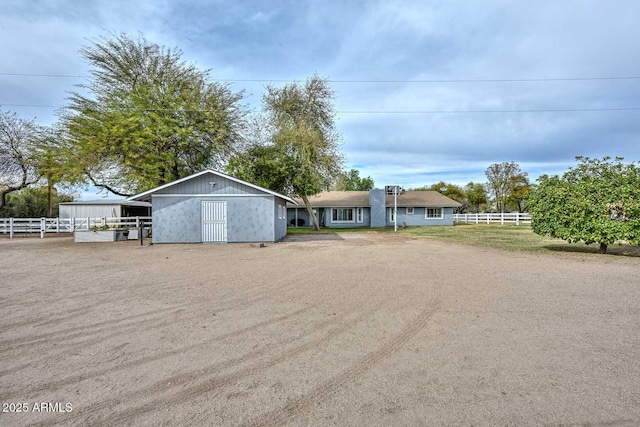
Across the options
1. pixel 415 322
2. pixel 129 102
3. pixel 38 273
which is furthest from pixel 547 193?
pixel 129 102

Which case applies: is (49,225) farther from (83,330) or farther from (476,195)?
(476,195)

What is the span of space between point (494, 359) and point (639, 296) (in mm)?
4821

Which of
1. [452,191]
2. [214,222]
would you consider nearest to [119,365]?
[214,222]

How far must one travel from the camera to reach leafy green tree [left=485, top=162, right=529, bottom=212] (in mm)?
52781

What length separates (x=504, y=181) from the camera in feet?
179

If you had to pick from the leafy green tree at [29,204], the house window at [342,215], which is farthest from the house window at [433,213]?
the leafy green tree at [29,204]

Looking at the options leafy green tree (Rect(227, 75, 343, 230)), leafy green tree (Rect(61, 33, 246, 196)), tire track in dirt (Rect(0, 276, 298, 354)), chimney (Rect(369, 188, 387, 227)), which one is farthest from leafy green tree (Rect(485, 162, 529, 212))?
tire track in dirt (Rect(0, 276, 298, 354))

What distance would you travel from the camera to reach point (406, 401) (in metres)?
2.75

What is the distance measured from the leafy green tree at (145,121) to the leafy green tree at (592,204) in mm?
18006

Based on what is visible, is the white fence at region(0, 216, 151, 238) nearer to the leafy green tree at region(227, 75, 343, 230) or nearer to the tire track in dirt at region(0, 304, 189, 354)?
the leafy green tree at region(227, 75, 343, 230)

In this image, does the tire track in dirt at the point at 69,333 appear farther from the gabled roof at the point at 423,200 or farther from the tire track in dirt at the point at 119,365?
the gabled roof at the point at 423,200

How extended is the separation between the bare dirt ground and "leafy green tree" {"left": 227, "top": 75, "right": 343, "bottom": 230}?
17.4m

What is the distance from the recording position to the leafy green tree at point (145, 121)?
19.5 meters

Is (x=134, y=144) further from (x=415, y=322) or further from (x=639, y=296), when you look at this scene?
(x=639, y=296)
